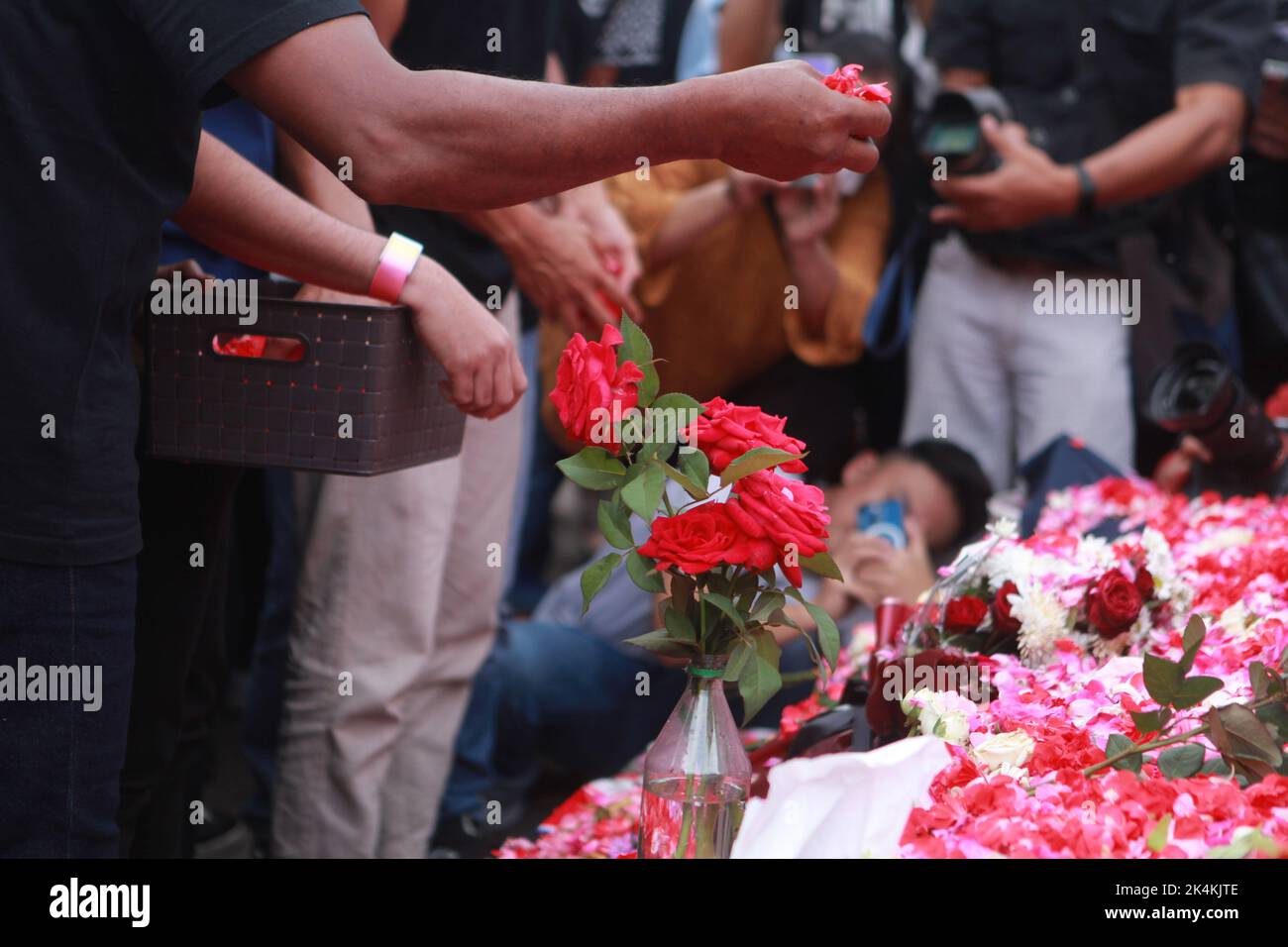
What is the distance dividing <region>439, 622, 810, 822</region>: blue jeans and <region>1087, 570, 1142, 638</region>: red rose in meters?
1.48

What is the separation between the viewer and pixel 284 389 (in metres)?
1.58

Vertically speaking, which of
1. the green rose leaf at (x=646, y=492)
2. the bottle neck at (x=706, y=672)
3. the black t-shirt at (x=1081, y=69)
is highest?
the black t-shirt at (x=1081, y=69)

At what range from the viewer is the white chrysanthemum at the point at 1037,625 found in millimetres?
1534

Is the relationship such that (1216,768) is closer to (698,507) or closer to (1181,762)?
(1181,762)

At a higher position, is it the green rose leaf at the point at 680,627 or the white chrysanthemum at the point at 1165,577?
the white chrysanthemum at the point at 1165,577

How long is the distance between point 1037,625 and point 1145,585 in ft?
0.56

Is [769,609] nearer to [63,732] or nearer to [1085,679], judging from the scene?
[1085,679]

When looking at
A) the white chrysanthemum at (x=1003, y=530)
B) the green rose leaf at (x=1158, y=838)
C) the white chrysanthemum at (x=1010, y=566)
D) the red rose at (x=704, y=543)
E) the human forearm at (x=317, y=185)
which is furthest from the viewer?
the human forearm at (x=317, y=185)

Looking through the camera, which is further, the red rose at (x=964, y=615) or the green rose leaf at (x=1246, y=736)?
the red rose at (x=964, y=615)

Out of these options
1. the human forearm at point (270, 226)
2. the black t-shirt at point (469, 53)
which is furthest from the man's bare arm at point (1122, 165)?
the human forearm at point (270, 226)

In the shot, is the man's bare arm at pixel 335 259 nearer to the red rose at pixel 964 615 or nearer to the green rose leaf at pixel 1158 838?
the red rose at pixel 964 615

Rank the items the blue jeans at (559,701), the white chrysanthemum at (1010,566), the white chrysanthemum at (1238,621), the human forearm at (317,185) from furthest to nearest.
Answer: the blue jeans at (559,701) < the human forearm at (317,185) < the white chrysanthemum at (1010,566) < the white chrysanthemum at (1238,621)

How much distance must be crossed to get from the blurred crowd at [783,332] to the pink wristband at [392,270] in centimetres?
71

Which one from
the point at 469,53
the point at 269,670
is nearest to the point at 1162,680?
the point at 469,53
